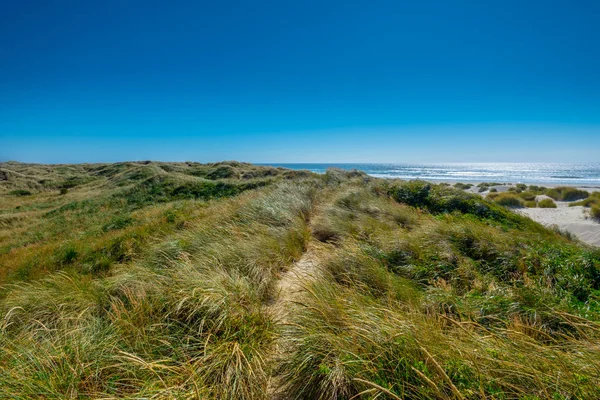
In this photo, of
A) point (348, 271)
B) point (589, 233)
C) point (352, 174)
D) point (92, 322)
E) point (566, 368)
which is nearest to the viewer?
point (566, 368)

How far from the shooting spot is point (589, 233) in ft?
38.9

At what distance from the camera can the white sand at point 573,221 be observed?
11562 millimetres

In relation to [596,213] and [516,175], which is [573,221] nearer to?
[596,213]

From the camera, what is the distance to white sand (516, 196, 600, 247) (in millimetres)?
11562

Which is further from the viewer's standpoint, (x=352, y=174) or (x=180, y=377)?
(x=352, y=174)

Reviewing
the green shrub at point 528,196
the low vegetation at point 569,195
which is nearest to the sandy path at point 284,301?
the green shrub at point 528,196

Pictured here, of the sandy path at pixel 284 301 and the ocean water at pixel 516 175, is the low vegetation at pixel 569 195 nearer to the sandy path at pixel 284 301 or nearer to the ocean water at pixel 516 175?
the ocean water at pixel 516 175

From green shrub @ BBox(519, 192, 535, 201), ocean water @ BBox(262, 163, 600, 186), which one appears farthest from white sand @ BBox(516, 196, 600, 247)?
ocean water @ BBox(262, 163, 600, 186)

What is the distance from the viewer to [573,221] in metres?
13.9

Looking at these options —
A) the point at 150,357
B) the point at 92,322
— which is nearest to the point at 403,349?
the point at 150,357

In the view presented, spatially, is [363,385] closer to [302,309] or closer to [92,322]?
[302,309]

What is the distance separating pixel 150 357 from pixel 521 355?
3.25 meters

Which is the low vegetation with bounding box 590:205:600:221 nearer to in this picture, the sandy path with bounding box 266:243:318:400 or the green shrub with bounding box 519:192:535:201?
the green shrub with bounding box 519:192:535:201

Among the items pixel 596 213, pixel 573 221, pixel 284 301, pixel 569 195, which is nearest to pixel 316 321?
pixel 284 301
